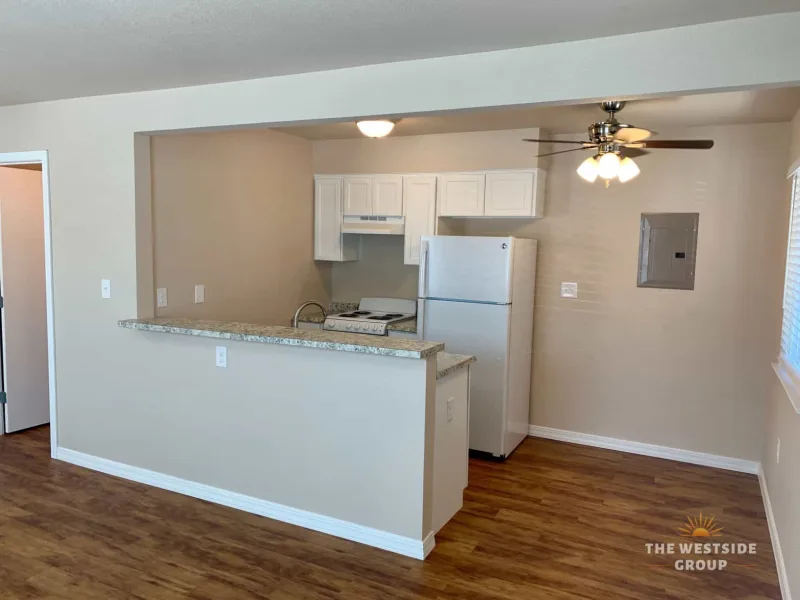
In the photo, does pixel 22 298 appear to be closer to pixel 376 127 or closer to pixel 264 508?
pixel 264 508

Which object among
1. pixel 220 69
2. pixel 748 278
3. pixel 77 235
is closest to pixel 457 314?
pixel 748 278

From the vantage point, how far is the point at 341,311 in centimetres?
552

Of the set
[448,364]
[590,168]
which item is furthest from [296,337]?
[590,168]

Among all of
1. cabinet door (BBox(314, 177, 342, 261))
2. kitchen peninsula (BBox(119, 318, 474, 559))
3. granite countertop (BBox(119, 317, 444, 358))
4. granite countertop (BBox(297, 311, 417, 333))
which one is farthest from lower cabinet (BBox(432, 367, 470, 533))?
cabinet door (BBox(314, 177, 342, 261))

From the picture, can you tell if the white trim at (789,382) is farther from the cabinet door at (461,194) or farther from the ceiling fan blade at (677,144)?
the cabinet door at (461,194)

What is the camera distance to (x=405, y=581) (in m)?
2.74

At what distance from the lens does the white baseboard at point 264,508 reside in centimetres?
299

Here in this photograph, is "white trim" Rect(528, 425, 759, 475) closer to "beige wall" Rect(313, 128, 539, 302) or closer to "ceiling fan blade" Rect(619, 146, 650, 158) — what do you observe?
"beige wall" Rect(313, 128, 539, 302)

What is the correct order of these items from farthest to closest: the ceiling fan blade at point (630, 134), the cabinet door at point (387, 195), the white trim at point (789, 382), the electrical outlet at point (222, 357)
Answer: the cabinet door at point (387, 195) < the electrical outlet at point (222, 357) < the ceiling fan blade at point (630, 134) < the white trim at point (789, 382)

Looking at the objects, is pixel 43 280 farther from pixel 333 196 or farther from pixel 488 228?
pixel 488 228

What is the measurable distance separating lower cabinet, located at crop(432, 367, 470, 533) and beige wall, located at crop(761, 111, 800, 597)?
1.55 meters

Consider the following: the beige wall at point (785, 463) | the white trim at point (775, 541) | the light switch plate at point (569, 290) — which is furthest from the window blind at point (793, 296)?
the light switch plate at point (569, 290)

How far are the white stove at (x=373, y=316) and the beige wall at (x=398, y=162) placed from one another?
0.08 metres

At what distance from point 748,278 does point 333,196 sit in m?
3.19
